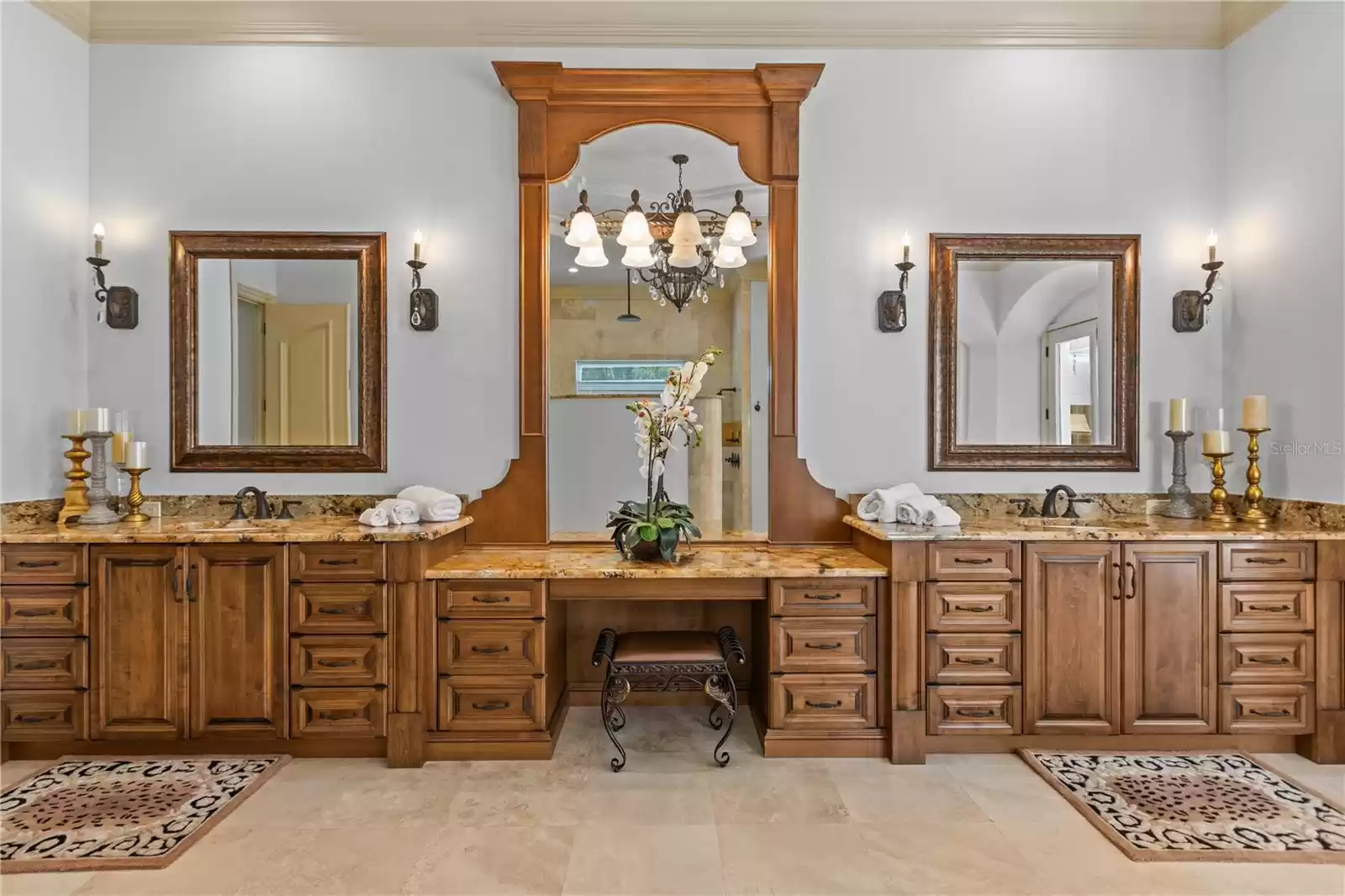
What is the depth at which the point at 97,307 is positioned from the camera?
337 cm

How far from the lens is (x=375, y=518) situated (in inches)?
115

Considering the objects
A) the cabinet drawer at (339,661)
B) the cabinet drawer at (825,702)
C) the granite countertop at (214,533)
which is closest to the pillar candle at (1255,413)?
the cabinet drawer at (825,702)

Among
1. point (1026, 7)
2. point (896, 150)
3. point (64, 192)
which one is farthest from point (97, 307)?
point (1026, 7)

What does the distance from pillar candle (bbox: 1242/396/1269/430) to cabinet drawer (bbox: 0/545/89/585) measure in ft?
15.7

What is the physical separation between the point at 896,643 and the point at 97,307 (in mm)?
3903

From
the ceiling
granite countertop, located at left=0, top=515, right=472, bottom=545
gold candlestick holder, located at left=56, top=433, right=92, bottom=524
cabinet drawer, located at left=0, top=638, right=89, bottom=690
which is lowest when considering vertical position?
cabinet drawer, located at left=0, top=638, right=89, bottom=690

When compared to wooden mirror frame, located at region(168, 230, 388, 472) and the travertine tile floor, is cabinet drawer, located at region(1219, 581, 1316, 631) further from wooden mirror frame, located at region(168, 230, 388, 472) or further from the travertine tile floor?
wooden mirror frame, located at region(168, 230, 388, 472)

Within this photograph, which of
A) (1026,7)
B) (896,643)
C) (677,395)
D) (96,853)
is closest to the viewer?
(96,853)

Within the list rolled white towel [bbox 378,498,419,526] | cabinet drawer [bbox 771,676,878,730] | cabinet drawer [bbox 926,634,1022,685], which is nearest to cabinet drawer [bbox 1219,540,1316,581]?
cabinet drawer [bbox 926,634,1022,685]

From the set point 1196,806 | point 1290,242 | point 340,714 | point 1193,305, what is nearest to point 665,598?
point 340,714

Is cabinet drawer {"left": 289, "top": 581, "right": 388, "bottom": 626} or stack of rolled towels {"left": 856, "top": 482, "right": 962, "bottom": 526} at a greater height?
stack of rolled towels {"left": 856, "top": 482, "right": 962, "bottom": 526}

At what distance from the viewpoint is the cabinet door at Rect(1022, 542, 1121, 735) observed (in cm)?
285

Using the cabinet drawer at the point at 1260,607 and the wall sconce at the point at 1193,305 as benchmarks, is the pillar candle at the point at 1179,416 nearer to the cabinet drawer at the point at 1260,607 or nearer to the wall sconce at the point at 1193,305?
the wall sconce at the point at 1193,305

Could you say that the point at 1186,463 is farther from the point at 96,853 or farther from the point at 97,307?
the point at 97,307
